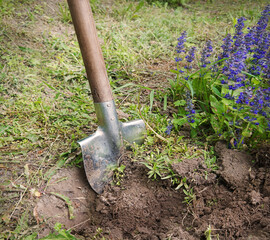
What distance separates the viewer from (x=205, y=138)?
1.94m

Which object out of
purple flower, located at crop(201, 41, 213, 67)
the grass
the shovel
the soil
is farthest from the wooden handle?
purple flower, located at crop(201, 41, 213, 67)

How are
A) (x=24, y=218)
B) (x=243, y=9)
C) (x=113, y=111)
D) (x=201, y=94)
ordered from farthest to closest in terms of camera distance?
(x=243, y=9)
(x=201, y=94)
(x=113, y=111)
(x=24, y=218)

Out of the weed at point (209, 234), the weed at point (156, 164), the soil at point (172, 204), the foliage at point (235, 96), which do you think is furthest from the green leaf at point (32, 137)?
the weed at point (209, 234)

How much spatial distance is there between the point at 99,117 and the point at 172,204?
28.5 inches

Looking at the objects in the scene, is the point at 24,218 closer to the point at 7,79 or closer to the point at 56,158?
the point at 56,158

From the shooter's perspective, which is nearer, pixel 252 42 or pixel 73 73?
pixel 252 42

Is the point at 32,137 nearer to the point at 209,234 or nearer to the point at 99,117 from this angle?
the point at 99,117

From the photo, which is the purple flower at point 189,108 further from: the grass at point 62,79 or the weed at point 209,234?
the weed at point 209,234

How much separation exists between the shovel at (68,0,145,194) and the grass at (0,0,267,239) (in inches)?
7.8

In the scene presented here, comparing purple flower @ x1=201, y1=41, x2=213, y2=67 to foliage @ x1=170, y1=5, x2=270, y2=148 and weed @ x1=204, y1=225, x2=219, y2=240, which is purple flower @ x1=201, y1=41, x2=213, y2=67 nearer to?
foliage @ x1=170, y1=5, x2=270, y2=148

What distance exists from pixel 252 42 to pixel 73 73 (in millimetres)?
1565

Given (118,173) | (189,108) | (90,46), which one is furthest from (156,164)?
(90,46)

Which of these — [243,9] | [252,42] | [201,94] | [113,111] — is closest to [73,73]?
[113,111]

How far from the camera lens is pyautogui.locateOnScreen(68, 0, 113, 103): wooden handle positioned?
65.9 inches
